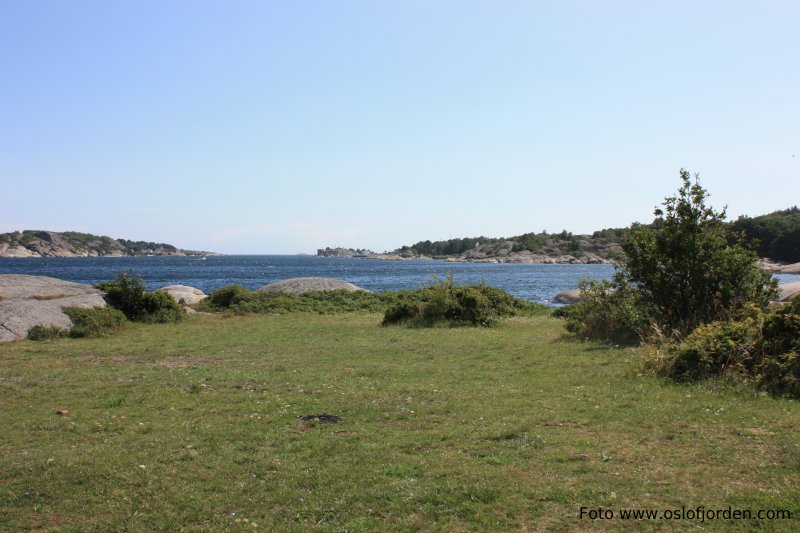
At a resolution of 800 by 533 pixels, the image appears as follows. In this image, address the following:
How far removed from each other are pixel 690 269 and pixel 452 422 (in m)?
11.0

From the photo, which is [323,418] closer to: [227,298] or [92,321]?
[92,321]

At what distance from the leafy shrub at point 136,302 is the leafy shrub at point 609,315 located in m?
18.3

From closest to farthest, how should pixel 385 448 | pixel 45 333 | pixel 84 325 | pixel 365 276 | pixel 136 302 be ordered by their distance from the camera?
1. pixel 385 448
2. pixel 45 333
3. pixel 84 325
4. pixel 136 302
5. pixel 365 276

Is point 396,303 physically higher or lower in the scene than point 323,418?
higher

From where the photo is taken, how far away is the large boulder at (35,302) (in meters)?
21.1

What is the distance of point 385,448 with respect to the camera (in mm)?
7957

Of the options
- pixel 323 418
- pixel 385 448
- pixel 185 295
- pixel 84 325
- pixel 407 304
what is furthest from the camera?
pixel 185 295

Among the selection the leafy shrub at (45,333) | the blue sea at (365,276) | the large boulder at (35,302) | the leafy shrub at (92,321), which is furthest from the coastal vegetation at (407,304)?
the leafy shrub at (45,333)

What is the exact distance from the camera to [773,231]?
353 feet

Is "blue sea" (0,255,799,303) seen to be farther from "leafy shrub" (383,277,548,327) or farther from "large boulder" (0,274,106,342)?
"large boulder" (0,274,106,342)

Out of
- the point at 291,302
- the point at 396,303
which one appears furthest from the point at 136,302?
the point at 396,303

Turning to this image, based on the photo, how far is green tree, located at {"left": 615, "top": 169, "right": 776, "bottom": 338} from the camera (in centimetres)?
1634

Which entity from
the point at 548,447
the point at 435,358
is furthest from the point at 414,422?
the point at 435,358

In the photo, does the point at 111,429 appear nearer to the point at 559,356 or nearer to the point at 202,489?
the point at 202,489
